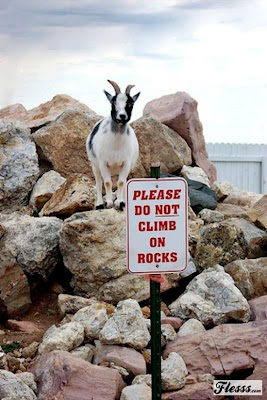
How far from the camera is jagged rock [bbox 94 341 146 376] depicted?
8781 mm

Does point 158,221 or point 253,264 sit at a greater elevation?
point 158,221

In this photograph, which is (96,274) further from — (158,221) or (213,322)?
(158,221)

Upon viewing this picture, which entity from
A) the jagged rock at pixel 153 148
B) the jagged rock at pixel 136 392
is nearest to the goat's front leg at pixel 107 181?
the jagged rock at pixel 153 148

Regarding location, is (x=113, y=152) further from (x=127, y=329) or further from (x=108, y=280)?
(x=127, y=329)

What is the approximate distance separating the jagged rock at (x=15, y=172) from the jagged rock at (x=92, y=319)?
3.77 meters

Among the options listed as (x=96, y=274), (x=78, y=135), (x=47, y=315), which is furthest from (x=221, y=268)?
(x=78, y=135)

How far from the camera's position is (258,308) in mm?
10242

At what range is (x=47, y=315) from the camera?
10.6 m

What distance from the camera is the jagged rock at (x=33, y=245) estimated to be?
35.7 feet

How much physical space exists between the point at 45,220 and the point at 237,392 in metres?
3.74

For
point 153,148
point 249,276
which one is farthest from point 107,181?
point 153,148

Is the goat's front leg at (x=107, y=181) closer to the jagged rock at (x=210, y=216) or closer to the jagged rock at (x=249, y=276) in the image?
the jagged rock at (x=249, y=276)

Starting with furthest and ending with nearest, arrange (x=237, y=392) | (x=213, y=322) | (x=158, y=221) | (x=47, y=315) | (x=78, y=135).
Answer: (x=78, y=135), (x=47, y=315), (x=213, y=322), (x=237, y=392), (x=158, y=221)

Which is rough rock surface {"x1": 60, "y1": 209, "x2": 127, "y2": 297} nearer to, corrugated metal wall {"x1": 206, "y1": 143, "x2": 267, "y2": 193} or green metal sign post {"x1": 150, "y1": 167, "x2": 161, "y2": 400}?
green metal sign post {"x1": 150, "y1": 167, "x2": 161, "y2": 400}
